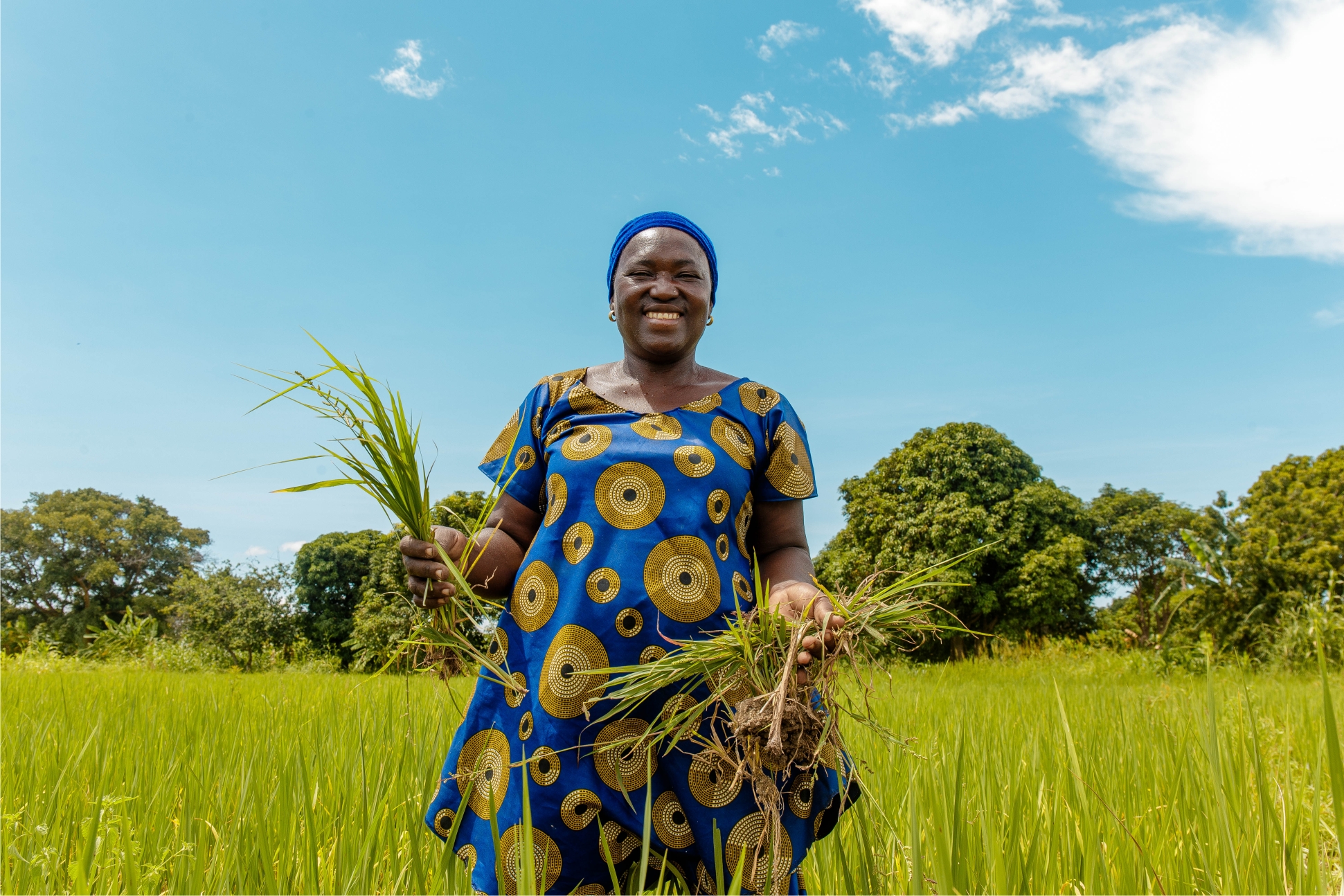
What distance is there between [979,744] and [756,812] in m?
2.09

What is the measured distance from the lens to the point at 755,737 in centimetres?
124

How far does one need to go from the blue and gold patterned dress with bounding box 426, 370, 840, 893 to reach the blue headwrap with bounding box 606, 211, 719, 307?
18.8 inches

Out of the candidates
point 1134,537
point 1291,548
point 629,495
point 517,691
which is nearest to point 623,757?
point 517,691

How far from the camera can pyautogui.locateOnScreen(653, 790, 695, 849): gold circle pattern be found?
1.48 meters

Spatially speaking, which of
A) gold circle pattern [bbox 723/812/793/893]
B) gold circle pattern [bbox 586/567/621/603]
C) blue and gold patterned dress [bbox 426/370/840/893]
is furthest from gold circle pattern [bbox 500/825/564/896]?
gold circle pattern [bbox 586/567/621/603]

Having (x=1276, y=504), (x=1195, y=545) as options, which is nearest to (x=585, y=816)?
(x=1195, y=545)

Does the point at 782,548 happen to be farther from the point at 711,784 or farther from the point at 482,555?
the point at 482,555

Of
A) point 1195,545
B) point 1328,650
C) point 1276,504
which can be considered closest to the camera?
point 1328,650

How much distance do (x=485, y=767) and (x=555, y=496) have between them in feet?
1.99

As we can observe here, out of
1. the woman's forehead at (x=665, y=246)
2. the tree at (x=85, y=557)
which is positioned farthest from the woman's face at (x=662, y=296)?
the tree at (x=85, y=557)

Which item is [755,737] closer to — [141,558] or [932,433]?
[932,433]

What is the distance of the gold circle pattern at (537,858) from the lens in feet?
4.85

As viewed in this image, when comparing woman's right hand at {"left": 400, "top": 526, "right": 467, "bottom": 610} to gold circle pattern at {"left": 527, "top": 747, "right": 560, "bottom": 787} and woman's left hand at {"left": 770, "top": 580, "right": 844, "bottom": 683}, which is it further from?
woman's left hand at {"left": 770, "top": 580, "right": 844, "bottom": 683}

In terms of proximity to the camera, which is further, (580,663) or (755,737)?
(580,663)
